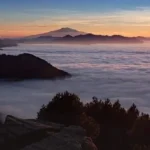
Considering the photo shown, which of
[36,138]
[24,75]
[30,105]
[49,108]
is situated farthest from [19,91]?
[36,138]

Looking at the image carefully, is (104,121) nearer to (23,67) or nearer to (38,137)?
(38,137)

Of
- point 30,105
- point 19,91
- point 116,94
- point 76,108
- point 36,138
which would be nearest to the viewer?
point 36,138

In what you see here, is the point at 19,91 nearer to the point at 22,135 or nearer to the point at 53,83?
the point at 53,83

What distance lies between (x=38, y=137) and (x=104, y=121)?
16429mm

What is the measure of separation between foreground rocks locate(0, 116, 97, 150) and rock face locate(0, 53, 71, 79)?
12219 centimetres

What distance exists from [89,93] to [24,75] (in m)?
35.3

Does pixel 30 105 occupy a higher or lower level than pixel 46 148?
lower

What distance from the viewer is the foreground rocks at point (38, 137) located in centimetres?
2030

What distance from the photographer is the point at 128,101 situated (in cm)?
10575

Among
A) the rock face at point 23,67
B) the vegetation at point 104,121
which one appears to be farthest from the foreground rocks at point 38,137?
the rock face at point 23,67

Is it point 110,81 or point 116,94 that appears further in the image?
point 110,81

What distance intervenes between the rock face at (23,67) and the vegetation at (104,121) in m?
106

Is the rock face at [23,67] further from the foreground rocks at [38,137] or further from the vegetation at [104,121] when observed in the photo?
the foreground rocks at [38,137]

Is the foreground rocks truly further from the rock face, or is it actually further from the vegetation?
the rock face
